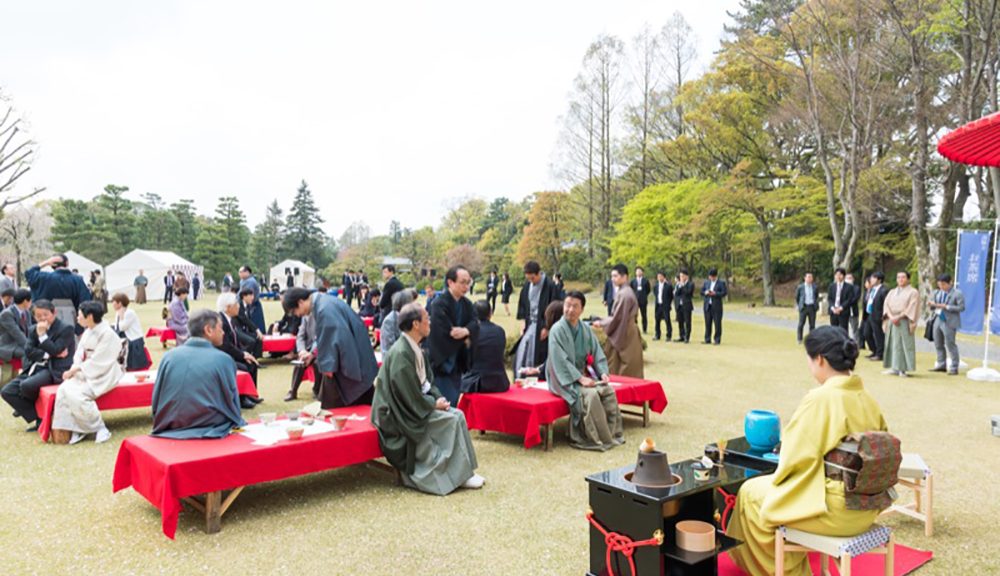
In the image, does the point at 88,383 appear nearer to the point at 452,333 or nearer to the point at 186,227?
the point at 452,333

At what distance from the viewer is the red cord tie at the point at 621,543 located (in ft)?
9.45

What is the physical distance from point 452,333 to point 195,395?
7.33 ft

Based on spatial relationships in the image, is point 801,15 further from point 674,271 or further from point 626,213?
point 674,271

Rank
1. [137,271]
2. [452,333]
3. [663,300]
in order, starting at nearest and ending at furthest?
[452,333] < [663,300] < [137,271]

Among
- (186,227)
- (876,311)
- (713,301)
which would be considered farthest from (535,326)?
(186,227)

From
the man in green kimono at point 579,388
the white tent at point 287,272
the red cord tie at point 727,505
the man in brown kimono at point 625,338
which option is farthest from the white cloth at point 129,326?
the white tent at point 287,272

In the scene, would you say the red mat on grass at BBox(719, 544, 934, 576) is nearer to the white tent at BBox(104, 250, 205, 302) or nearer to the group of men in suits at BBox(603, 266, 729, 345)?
the group of men in suits at BBox(603, 266, 729, 345)

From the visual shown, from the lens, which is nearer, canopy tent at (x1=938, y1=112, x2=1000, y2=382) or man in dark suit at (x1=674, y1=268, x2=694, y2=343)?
canopy tent at (x1=938, y1=112, x2=1000, y2=382)

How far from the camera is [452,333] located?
5730 mm

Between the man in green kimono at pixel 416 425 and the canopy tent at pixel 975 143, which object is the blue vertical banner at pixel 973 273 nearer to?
the canopy tent at pixel 975 143

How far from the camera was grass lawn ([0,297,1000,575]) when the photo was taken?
344cm

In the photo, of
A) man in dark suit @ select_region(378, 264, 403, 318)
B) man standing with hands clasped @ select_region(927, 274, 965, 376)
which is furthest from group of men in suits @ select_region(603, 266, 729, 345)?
man in dark suit @ select_region(378, 264, 403, 318)

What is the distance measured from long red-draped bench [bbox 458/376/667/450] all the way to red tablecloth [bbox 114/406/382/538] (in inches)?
58.9

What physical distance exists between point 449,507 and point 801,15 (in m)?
16.5
